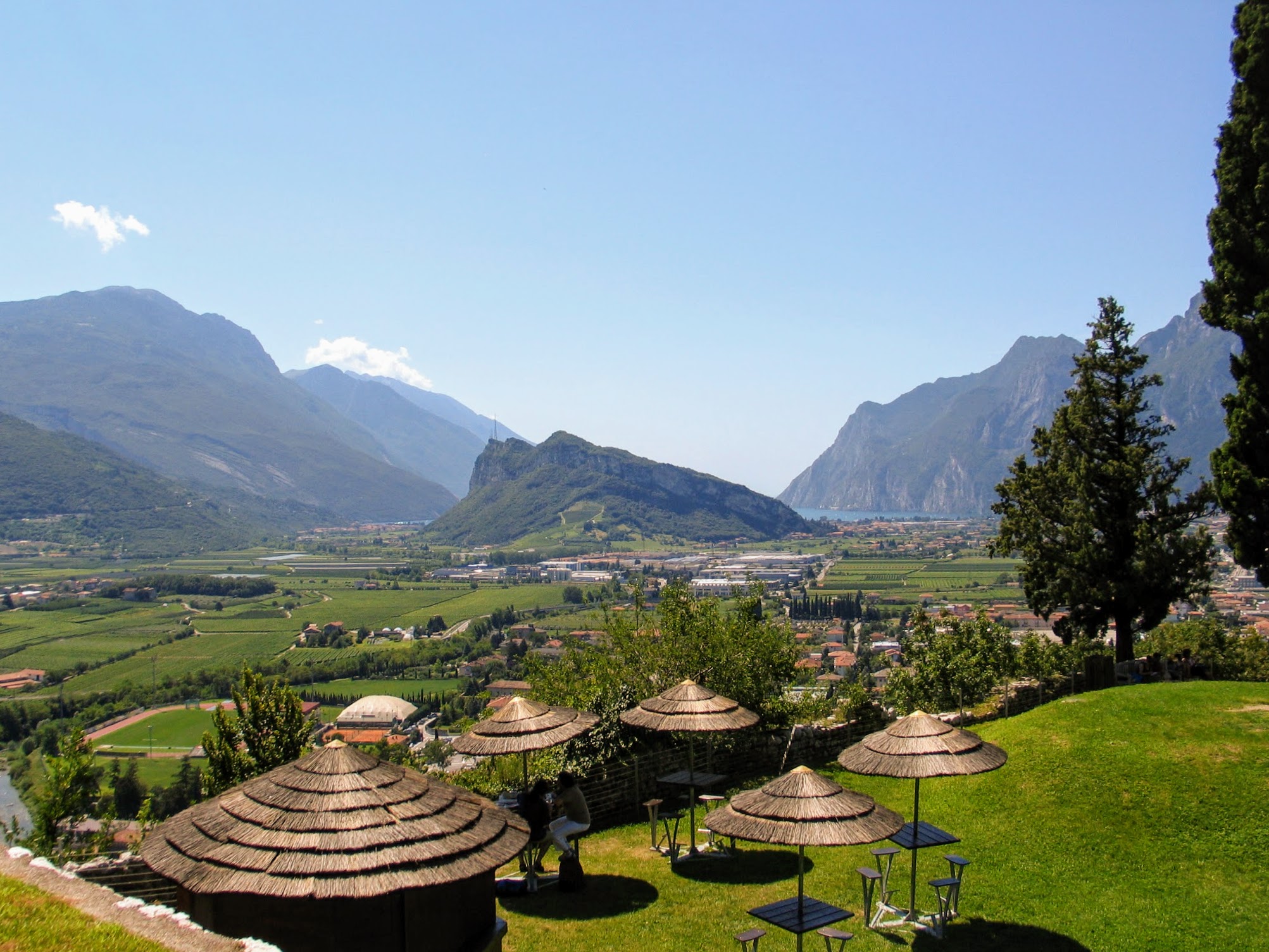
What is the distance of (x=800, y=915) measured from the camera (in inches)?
313

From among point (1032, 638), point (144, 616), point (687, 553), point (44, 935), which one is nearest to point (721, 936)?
point (44, 935)

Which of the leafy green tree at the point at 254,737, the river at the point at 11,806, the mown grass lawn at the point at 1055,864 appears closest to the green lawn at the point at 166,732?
the river at the point at 11,806

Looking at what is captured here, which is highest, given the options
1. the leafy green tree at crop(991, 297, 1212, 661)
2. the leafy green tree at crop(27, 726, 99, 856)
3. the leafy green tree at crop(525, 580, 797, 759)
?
the leafy green tree at crop(991, 297, 1212, 661)

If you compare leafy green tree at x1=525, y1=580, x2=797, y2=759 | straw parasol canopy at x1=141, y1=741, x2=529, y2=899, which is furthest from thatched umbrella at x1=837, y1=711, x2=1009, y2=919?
leafy green tree at x1=525, y1=580, x2=797, y2=759

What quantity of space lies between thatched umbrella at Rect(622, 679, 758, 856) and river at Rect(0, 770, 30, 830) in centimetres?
4071

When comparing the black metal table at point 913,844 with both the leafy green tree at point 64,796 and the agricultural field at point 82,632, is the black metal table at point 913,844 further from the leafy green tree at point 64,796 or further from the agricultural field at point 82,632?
the agricultural field at point 82,632

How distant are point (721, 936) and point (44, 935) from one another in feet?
19.9

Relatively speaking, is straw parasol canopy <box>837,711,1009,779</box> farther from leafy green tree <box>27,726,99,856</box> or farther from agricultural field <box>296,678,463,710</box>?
agricultural field <box>296,678,463,710</box>

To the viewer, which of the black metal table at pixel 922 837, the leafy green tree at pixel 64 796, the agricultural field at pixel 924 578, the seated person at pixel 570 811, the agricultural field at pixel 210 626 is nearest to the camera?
the black metal table at pixel 922 837

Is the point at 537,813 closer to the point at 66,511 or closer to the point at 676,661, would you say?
the point at 676,661

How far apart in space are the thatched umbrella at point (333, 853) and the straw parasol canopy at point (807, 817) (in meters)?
2.18

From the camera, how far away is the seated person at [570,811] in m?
10.5

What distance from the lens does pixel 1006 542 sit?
2303 cm

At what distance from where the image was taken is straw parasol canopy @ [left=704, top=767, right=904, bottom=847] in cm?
782
